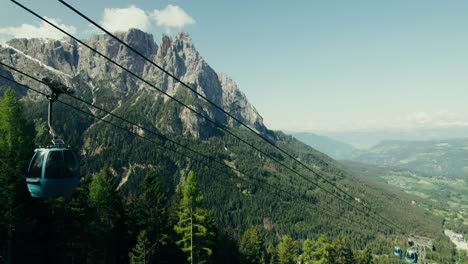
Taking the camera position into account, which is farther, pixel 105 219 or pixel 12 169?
pixel 105 219

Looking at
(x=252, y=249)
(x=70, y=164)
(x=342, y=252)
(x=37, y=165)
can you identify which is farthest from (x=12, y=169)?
(x=342, y=252)

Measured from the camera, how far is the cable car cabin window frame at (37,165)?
1449cm

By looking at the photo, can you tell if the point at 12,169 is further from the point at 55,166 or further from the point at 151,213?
the point at 55,166

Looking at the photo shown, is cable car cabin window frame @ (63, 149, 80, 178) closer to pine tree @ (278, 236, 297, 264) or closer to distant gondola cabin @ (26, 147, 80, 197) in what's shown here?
distant gondola cabin @ (26, 147, 80, 197)

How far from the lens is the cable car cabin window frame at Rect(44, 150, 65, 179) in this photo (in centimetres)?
1445

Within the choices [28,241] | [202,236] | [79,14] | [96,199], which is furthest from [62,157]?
[202,236]

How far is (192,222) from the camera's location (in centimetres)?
4766

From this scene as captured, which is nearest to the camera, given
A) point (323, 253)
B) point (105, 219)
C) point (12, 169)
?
point (12, 169)

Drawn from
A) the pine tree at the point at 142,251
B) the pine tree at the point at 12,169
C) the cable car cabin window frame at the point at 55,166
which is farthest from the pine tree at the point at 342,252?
the cable car cabin window frame at the point at 55,166

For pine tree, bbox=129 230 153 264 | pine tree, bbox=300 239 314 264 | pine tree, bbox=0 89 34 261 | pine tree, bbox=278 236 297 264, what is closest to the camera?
pine tree, bbox=0 89 34 261

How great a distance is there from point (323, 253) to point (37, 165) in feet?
287

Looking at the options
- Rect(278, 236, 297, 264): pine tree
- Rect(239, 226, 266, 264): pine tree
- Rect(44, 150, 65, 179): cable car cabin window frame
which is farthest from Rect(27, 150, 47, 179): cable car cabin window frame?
Answer: Rect(278, 236, 297, 264): pine tree

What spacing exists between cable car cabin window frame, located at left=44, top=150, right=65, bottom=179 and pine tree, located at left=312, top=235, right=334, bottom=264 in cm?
8628

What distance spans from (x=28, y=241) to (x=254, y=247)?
51.3m
